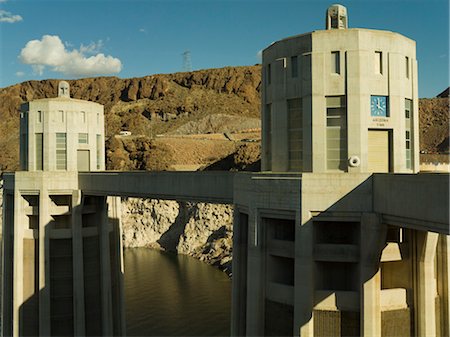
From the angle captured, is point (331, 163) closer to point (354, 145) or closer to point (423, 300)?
point (354, 145)

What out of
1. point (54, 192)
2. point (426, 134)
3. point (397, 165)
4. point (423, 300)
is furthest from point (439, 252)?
point (426, 134)

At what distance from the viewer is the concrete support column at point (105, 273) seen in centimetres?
3891

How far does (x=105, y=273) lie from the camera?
128ft

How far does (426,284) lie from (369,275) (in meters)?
2.84

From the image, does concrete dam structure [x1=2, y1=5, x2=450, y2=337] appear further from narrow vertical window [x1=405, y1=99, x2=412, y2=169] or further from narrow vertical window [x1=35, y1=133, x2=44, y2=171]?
narrow vertical window [x1=35, y1=133, x2=44, y2=171]

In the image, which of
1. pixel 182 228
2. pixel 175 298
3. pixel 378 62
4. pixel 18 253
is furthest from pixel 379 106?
pixel 182 228

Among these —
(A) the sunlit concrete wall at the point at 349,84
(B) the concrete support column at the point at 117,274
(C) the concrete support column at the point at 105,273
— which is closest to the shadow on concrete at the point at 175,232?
(B) the concrete support column at the point at 117,274

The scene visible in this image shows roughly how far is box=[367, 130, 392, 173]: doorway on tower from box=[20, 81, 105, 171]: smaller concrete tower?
25.6 metres

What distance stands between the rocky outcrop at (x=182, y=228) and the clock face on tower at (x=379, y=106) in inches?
2521

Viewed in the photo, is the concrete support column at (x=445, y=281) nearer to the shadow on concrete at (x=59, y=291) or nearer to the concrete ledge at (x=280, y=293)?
the concrete ledge at (x=280, y=293)

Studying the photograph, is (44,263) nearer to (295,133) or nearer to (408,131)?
(295,133)

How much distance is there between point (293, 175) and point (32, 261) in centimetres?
2665

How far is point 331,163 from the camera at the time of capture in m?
18.4

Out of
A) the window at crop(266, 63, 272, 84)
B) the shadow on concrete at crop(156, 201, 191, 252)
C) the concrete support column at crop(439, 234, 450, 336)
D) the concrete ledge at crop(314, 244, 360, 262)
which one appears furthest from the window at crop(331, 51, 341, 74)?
the shadow on concrete at crop(156, 201, 191, 252)
